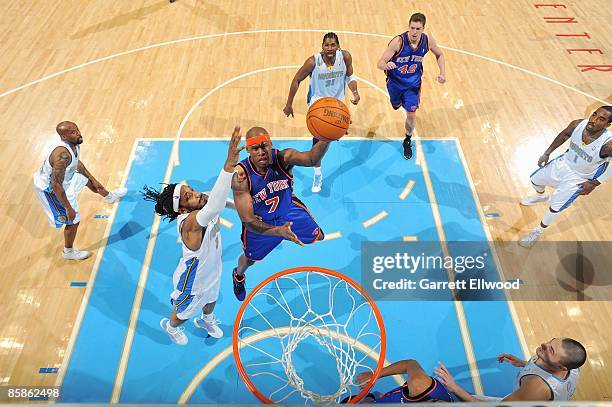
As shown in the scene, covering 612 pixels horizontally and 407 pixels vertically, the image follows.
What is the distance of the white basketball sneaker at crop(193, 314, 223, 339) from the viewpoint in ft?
14.6

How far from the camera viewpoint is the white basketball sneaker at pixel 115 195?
18.9 ft

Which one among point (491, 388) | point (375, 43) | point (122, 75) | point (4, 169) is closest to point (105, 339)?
point (4, 169)

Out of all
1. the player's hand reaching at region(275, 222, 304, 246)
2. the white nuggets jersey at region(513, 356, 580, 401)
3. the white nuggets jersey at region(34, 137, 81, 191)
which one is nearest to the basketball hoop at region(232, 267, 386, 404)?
the player's hand reaching at region(275, 222, 304, 246)

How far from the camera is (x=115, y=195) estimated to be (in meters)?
5.81

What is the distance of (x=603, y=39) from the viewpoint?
29.6 ft

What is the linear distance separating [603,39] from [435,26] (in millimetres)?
3244

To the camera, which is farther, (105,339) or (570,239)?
(570,239)

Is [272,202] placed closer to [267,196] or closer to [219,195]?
[267,196]

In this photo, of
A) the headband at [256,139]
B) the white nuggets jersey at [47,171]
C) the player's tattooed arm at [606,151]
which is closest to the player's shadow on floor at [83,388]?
the white nuggets jersey at [47,171]

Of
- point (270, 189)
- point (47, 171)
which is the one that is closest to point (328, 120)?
point (270, 189)

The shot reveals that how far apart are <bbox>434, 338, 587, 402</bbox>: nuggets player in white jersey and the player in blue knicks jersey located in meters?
3.54

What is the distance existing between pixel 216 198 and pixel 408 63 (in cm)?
367

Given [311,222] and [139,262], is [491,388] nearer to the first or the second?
[311,222]

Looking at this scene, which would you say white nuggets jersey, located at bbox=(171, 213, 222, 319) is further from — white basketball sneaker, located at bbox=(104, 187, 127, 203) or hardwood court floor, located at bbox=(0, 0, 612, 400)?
white basketball sneaker, located at bbox=(104, 187, 127, 203)
